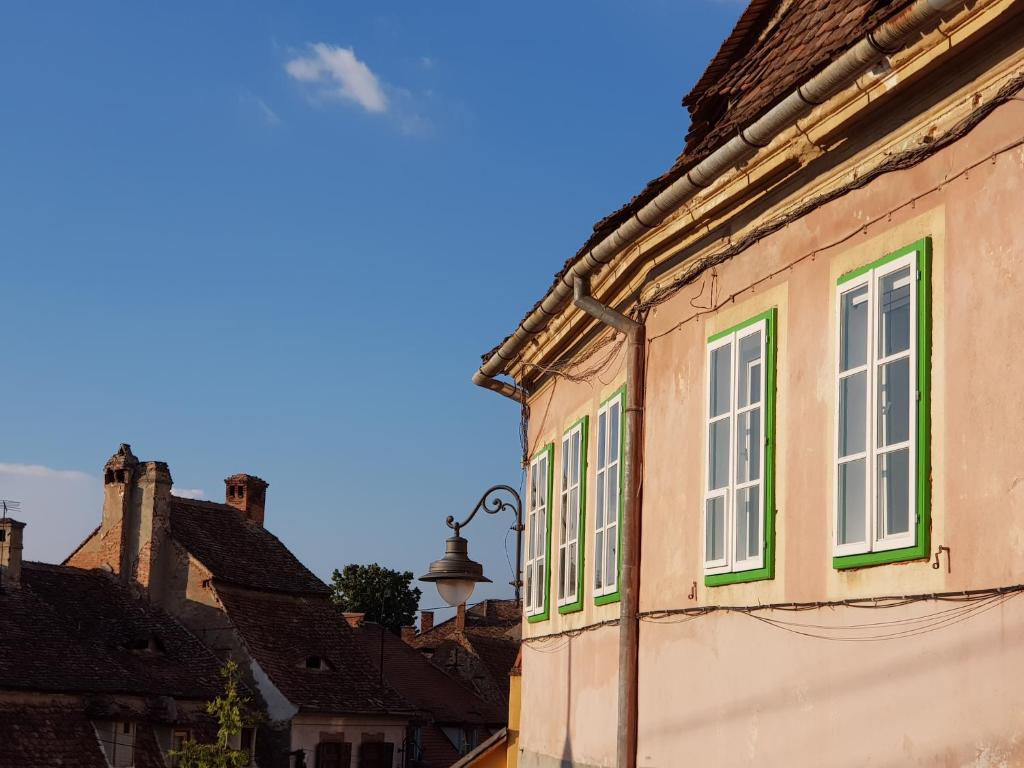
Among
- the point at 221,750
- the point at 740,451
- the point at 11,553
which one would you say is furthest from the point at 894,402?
the point at 11,553

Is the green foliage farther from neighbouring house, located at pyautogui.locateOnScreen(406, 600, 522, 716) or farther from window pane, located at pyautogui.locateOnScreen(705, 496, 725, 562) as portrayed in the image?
window pane, located at pyautogui.locateOnScreen(705, 496, 725, 562)

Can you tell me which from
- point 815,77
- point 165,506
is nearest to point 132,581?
point 165,506

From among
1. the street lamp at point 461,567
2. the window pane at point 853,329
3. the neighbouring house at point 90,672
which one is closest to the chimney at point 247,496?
the neighbouring house at point 90,672

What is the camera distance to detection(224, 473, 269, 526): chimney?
169ft

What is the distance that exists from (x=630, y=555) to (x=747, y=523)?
5.86 feet

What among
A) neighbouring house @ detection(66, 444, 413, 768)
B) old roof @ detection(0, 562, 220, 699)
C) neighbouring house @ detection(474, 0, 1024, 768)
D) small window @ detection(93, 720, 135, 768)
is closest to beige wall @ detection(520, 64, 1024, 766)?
neighbouring house @ detection(474, 0, 1024, 768)

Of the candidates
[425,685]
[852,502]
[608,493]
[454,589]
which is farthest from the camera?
[425,685]

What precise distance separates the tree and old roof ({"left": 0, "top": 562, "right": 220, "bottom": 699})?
31249 millimetres

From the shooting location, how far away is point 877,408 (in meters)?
7.06

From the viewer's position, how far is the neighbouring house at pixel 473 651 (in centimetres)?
5541

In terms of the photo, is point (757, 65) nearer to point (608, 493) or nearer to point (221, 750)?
point (608, 493)

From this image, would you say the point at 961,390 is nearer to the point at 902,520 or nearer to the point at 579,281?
the point at 902,520

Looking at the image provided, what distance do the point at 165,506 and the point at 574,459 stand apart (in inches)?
1358

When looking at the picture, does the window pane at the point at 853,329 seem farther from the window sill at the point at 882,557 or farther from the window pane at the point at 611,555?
the window pane at the point at 611,555
